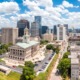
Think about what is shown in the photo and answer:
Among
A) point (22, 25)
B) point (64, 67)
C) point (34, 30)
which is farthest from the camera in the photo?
point (34, 30)

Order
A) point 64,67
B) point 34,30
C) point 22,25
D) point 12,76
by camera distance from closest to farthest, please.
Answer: point 12,76 → point 64,67 → point 22,25 → point 34,30

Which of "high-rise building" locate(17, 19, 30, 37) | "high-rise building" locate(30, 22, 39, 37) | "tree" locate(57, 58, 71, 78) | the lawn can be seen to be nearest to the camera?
the lawn

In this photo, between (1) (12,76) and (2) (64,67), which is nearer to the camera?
(1) (12,76)

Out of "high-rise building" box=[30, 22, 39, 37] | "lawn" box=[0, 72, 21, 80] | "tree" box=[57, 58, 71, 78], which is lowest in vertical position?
"lawn" box=[0, 72, 21, 80]

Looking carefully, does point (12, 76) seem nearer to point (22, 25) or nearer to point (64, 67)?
point (64, 67)

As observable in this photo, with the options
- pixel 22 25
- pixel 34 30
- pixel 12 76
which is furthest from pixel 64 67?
pixel 22 25

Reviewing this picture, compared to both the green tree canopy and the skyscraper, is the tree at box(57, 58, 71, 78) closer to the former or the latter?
the green tree canopy

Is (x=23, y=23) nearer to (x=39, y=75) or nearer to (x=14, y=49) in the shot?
(x=14, y=49)

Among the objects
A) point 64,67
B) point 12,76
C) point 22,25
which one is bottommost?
point 12,76

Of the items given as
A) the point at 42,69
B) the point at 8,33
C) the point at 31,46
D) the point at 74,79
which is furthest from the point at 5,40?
the point at 74,79

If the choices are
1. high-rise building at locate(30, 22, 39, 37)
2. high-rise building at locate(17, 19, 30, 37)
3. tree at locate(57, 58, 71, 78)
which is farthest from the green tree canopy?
high-rise building at locate(30, 22, 39, 37)

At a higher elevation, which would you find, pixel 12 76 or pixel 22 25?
pixel 22 25
